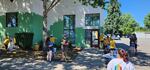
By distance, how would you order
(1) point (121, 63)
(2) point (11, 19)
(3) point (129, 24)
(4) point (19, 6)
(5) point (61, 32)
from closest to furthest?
(1) point (121, 63) → (4) point (19, 6) → (2) point (11, 19) → (5) point (61, 32) → (3) point (129, 24)

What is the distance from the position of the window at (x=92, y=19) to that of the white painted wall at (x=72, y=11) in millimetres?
423

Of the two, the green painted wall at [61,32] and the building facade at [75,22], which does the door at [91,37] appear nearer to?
the building facade at [75,22]

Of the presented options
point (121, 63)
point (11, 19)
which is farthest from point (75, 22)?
point (121, 63)

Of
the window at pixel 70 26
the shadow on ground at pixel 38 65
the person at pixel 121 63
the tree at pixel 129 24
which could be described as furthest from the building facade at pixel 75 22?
the tree at pixel 129 24

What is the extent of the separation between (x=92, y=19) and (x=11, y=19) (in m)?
8.37

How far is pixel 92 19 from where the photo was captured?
1367 inches

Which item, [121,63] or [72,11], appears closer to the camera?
[121,63]

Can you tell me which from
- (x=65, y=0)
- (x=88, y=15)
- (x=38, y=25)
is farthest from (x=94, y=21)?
(x=38, y=25)

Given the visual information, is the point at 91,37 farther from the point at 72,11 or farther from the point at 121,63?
the point at 121,63

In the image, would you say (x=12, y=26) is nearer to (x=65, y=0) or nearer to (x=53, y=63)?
(x=65, y=0)

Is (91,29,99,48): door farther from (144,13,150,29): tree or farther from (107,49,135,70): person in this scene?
Answer: (144,13,150,29): tree

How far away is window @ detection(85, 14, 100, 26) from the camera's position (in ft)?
114

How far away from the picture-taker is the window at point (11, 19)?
3183 centimetres

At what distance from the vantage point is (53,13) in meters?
35.0
